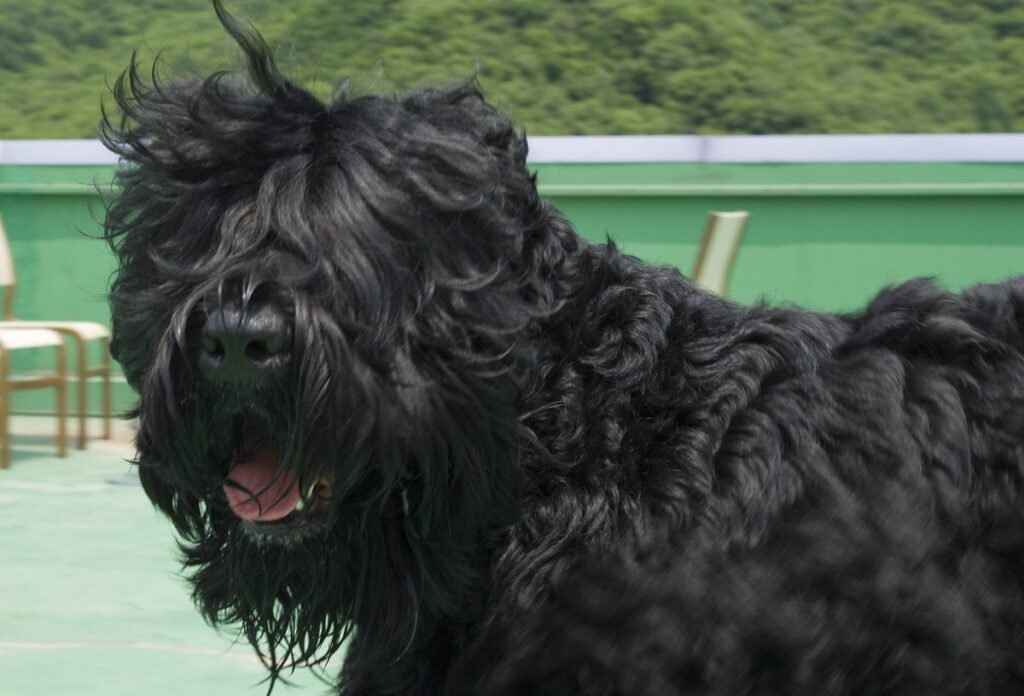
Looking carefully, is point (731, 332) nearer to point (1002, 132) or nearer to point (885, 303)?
point (885, 303)

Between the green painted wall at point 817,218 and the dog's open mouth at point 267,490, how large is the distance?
635 centimetres

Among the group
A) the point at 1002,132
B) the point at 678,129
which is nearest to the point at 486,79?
the point at 678,129

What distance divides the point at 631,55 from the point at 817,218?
2589mm

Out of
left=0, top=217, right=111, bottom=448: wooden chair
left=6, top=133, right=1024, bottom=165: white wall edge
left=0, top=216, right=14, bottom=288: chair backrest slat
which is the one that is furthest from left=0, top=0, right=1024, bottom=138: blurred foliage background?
left=0, top=217, right=111, bottom=448: wooden chair

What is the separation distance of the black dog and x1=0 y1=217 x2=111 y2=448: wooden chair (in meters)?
6.72

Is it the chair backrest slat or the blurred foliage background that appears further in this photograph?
the blurred foliage background

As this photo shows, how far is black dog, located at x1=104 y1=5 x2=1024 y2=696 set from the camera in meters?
2.42

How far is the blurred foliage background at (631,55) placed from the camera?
10.4 meters

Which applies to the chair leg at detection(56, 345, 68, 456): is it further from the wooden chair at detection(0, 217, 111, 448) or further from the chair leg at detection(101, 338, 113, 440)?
the chair leg at detection(101, 338, 113, 440)

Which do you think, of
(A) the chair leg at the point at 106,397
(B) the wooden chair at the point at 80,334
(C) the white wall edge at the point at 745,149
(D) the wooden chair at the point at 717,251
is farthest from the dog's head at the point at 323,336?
(A) the chair leg at the point at 106,397

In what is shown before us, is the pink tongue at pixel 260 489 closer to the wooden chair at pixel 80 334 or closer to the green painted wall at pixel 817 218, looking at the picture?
the green painted wall at pixel 817 218

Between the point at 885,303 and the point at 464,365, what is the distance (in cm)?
103

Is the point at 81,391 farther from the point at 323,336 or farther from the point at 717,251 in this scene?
the point at 323,336

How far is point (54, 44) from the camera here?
1161cm
